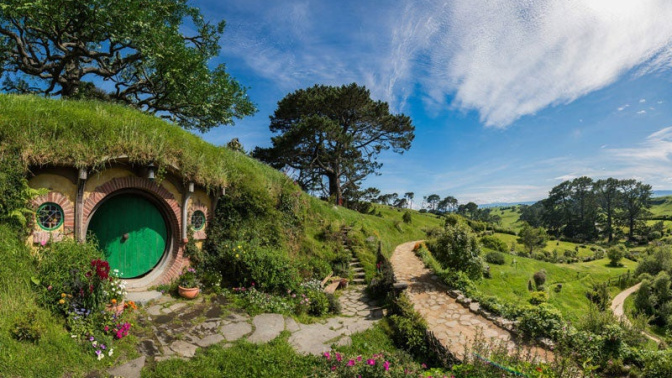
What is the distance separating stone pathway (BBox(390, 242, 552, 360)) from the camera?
23.5 feet

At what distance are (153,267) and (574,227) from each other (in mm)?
103964

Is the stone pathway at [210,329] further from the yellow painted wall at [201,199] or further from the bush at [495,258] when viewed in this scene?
the bush at [495,258]

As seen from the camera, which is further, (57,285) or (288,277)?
(288,277)

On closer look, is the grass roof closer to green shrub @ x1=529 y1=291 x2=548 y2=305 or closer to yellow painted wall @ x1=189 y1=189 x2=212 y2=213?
yellow painted wall @ x1=189 y1=189 x2=212 y2=213

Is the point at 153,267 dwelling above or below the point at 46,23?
below

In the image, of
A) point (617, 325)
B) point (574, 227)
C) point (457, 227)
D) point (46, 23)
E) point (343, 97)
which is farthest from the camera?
point (574, 227)

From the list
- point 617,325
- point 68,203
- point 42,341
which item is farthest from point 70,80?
point 617,325

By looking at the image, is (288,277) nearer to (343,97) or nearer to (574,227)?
(343,97)

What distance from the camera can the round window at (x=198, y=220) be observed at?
1019 cm

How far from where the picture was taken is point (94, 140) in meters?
7.89

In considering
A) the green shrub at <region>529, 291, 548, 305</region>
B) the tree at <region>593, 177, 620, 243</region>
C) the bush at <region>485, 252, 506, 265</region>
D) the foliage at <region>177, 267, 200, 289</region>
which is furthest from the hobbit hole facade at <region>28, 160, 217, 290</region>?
the tree at <region>593, 177, 620, 243</region>

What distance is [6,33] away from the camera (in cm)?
1385

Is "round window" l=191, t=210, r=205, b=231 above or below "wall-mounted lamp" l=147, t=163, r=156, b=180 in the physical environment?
below

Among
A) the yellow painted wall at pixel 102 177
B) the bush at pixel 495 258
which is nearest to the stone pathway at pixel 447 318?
the yellow painted wall at pixel 102 177
